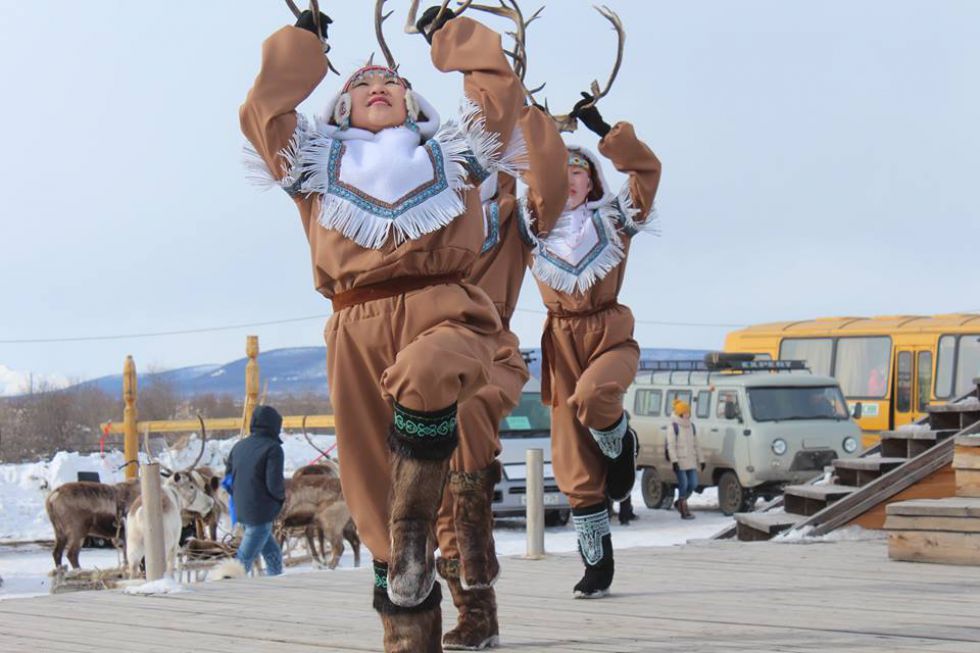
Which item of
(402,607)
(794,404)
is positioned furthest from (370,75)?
(794,404)

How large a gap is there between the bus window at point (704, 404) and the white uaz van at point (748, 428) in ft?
0.04

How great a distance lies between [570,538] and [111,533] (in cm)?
458

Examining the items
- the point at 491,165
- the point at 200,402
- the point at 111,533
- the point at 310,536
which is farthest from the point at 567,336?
the point at 200,402

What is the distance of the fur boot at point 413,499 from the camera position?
11.9 ft

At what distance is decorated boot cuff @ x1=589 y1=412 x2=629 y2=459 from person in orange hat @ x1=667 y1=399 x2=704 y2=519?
1215cm

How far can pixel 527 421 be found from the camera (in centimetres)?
1678

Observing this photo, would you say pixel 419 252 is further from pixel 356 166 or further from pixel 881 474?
pixel 881 474

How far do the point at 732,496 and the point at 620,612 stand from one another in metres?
13.1

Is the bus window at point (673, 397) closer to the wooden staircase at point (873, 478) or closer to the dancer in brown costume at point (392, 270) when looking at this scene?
the wooden staircase at point (873, 478)

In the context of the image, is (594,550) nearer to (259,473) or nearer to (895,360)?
(259,473)

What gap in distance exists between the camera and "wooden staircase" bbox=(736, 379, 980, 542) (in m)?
8.32

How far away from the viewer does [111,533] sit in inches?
520

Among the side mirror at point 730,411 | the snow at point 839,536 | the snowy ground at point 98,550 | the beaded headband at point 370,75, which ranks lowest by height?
the snowy ground at point 98,550

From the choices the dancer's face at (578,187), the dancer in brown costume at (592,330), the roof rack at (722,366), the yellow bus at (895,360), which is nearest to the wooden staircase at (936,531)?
the dancer in brown costume at (592,330)
